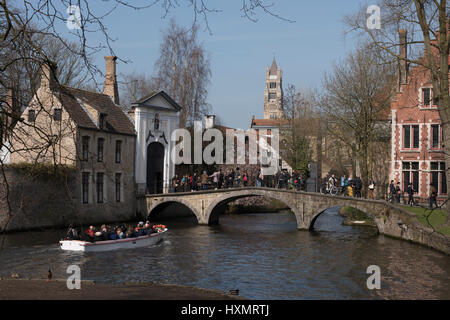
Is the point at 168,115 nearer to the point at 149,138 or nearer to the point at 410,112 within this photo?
the point at 149,138

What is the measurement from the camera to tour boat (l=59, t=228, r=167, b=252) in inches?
893

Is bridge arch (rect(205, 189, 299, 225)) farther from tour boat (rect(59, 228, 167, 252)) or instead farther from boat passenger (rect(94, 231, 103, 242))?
boat passenger (rect(94, 231, 103, 242))

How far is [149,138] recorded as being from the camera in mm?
38344

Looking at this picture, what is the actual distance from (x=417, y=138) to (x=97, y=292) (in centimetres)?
2626

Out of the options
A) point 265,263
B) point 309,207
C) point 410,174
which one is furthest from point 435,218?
point 410,174

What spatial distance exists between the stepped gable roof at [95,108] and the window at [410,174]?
1770 centimetres

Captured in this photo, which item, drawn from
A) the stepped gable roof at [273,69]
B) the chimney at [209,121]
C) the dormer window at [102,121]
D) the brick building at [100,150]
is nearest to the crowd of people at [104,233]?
the brick building at [100,150]

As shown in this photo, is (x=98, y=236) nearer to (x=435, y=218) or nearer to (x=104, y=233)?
(x=104, y=233)

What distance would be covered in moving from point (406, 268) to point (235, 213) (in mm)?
27425

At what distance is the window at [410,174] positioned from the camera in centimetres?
3325

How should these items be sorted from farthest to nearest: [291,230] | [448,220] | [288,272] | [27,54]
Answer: [291,230]
[448,220]
[288,272]
[27,54]

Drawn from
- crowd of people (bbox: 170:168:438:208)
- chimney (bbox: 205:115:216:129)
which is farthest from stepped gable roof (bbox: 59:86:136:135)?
chimney (bbox: 205:115:216:129)

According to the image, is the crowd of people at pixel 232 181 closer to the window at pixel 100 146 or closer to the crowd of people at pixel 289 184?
the crowd of people at pixel 289 184

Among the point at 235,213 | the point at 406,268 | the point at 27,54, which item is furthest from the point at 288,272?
the point at 235,213
